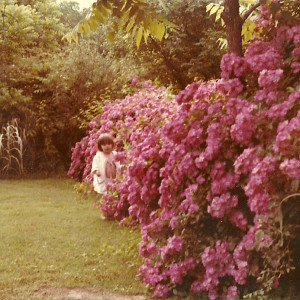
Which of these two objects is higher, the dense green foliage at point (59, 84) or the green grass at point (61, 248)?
the dense green foliage at point (59, 84)

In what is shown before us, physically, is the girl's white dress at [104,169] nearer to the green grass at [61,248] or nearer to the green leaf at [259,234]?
the green grass at [61,248]

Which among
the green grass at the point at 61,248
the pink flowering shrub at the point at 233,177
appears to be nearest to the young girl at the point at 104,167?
the green grass at the point at 61,248

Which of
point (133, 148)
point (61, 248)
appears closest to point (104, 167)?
point (133, 148)

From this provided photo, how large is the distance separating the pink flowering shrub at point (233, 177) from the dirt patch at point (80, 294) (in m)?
0.26

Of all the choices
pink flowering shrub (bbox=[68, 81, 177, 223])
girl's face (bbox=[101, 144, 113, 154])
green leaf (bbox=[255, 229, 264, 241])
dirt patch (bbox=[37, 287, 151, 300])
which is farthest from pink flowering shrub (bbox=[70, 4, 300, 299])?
girl's face (bbox=[101, 144, 113, 154])

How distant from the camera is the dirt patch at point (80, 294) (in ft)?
15.9

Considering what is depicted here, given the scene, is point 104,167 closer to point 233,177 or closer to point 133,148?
point 133,148

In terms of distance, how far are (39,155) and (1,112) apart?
1.46m

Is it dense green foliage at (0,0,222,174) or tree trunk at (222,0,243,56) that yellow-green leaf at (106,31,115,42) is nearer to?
tree trunk at (222,0,243,56)

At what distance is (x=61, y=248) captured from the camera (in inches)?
261

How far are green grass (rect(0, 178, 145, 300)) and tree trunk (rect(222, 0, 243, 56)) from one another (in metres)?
2.36

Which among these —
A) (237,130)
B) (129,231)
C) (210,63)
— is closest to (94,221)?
(129,231)

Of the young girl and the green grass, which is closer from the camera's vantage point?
the green grass

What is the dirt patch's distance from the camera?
15.9 ft
